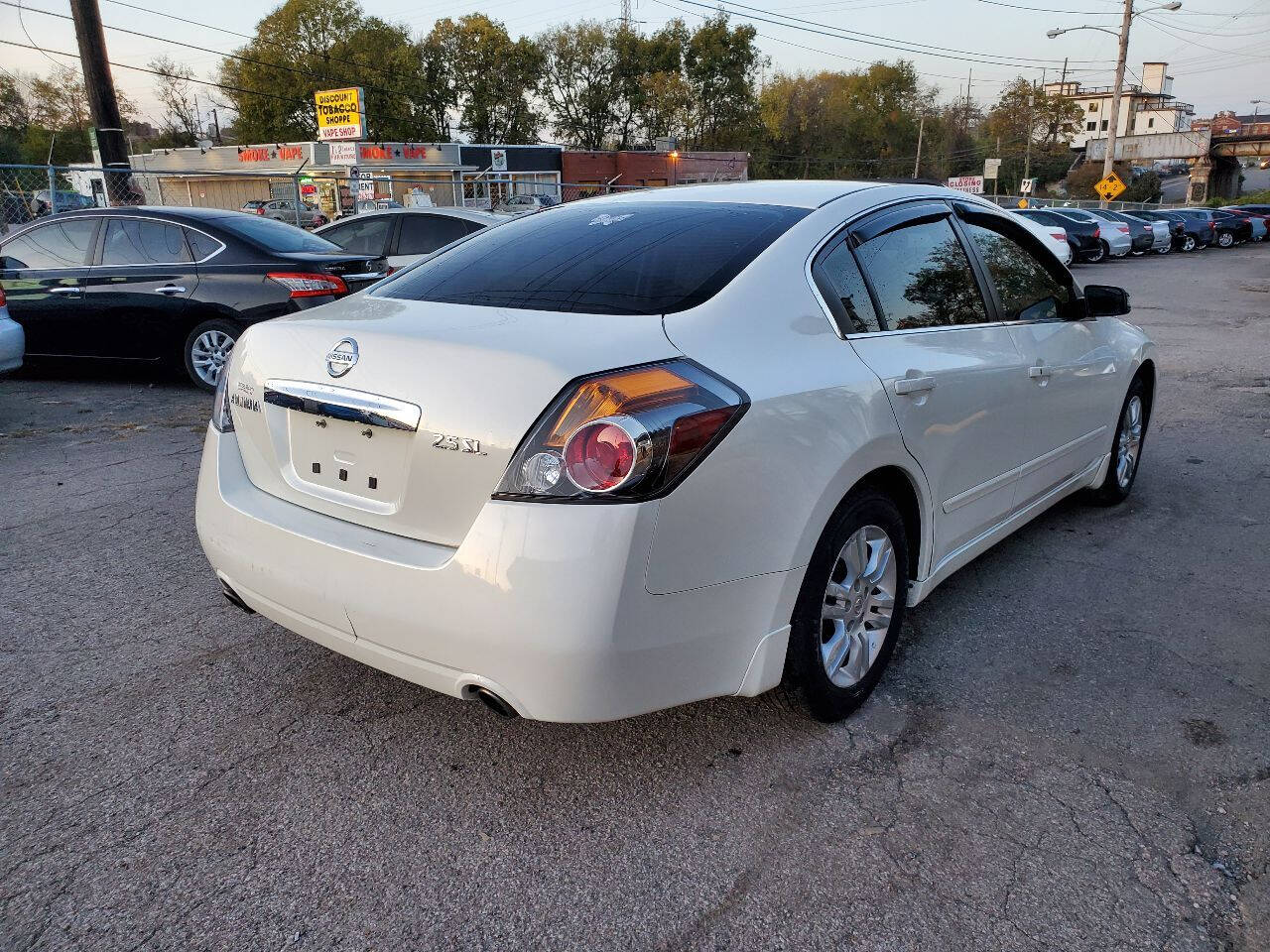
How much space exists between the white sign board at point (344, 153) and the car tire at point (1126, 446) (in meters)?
45.8

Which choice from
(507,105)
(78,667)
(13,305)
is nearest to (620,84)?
(507,105)

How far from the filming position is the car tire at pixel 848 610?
264cm

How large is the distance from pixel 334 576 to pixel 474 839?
761 mm

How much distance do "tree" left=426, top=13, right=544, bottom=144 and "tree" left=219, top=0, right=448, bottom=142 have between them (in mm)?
4394

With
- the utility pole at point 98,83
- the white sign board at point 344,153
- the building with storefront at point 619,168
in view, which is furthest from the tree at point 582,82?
the utility pole at point 98,83

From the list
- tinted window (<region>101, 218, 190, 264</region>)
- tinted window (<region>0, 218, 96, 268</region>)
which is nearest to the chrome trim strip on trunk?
tinted window (<region>101, 218, 190, 264</region>)

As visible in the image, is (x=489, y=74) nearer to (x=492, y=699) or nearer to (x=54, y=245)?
(x=54, y=245)

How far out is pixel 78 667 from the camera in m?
3.26

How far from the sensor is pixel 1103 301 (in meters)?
4.29

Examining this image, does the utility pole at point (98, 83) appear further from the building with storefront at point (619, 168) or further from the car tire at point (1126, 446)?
the building with storefront at point (619, 168)

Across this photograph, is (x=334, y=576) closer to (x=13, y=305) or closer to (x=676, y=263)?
(x=676, y=263)

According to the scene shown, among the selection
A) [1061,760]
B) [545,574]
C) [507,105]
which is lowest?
[1061,760]

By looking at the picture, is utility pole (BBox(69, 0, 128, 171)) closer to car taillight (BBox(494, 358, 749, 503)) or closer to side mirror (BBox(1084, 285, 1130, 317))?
side mirror (BBox(1084, 285, 1130, 317))

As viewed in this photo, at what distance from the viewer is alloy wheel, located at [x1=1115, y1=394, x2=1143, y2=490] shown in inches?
195
